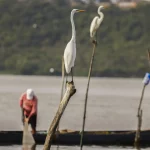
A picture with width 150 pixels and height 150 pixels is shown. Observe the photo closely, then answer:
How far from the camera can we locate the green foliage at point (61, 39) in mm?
91438

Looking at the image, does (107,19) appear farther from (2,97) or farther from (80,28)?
(2,97)

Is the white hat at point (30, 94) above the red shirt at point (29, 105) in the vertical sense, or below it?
above

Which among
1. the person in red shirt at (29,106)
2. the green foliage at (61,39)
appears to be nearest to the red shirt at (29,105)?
the person in red shirt at (29,106)

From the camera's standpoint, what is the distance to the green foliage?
300ft

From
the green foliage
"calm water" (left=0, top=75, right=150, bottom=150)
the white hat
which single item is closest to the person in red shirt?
the white hat

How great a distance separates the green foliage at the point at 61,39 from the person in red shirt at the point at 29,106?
215ft

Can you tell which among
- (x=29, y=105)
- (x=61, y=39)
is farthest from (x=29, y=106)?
(x=61, y=39)

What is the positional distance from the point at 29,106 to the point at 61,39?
250 ft

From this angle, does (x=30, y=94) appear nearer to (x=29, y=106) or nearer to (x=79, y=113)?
(x=29, y=106)

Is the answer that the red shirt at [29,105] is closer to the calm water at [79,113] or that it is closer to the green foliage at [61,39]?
the calm water at [79,113]

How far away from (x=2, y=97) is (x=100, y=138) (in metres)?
28.5

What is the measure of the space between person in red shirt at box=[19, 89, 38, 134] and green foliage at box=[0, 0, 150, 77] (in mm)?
65573

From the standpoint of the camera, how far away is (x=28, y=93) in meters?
21.6

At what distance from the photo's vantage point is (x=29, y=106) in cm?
2189
